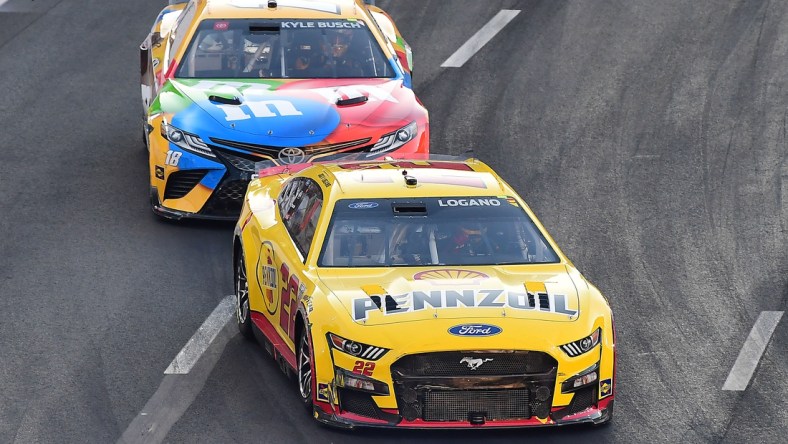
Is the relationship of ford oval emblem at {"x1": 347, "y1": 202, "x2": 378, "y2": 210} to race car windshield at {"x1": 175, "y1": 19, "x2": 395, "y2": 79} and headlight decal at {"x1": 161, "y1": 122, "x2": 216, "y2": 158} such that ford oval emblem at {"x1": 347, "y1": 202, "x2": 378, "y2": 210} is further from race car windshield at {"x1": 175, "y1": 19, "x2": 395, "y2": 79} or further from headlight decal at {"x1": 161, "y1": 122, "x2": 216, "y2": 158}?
race car windshield at {"x1": 175, "y1": 19, "x2": 395, "y2": 79}

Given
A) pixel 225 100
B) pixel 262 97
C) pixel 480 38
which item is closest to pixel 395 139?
pixel 262 97

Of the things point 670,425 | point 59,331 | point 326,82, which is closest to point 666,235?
point 326,82

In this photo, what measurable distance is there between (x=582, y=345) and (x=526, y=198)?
6.00m

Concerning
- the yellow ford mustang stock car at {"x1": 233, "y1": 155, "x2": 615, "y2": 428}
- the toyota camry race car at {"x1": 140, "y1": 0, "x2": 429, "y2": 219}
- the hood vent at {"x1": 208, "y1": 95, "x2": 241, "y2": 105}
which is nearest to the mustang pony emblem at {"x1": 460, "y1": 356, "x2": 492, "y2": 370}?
the yellow ford mustang stock car at {"x1": 233, "y1": 155, "x2": 615, "y2": 428}

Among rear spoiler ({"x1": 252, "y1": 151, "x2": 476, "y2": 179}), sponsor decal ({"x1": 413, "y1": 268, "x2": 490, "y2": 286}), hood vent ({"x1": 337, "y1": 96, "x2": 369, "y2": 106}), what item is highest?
sponsor decal ({"x1": 413, "y1": 268, "x2": 490, "y2": 286})

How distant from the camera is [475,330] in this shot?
9609 mm

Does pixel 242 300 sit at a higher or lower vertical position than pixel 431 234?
lower

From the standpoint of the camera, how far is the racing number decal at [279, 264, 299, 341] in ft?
34.2

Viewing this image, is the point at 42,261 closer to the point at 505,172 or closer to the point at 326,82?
the point at 326,82

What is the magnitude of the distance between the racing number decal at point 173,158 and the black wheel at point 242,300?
245cm

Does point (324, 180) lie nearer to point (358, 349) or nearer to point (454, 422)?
point (358, 349)

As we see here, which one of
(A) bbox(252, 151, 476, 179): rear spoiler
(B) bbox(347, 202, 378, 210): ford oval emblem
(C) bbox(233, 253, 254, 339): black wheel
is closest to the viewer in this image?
(B) bbox(347, 202, 378, 210): ford oval emblem

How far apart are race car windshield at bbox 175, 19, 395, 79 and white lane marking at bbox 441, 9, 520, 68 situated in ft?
13.6

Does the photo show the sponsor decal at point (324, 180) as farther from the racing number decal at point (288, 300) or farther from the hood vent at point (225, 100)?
the hood vent at point (225, 100)
